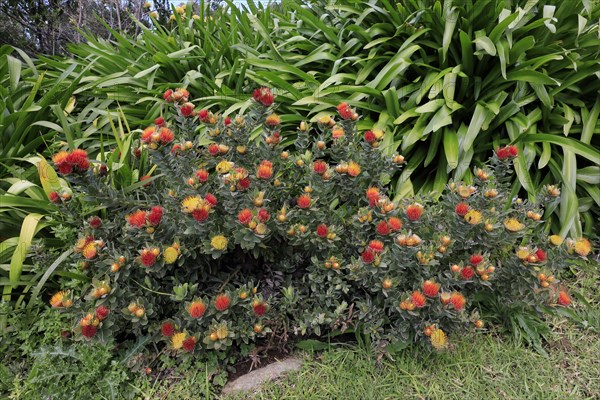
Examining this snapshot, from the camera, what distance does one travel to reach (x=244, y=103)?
2270 mm

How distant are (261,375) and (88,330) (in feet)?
1.86

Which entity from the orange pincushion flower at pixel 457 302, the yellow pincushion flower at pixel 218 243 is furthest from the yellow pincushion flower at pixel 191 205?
the orange pincushion flower at pixel 457 302

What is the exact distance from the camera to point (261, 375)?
136cm

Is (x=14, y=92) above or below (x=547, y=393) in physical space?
above

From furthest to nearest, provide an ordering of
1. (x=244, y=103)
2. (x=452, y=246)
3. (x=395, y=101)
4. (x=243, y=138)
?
(x=244, y=103) → (x=395, y=101) → (x=243, y=138) → (x=452, y=246)

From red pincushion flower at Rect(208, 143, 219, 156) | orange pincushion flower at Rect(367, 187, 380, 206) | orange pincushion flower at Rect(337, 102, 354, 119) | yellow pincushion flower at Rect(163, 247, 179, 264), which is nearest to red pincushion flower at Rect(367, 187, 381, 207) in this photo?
orange pincushion flower at Rect(367, 187, 380, 206)

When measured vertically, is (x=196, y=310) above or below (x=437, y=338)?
above

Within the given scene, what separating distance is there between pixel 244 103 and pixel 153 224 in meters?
1.22

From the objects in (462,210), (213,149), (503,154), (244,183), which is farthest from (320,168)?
(503,154)

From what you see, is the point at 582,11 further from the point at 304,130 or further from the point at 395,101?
the point at 304,130

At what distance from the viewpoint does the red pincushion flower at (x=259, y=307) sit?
4.08 ft

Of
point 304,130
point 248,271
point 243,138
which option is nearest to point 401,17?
point 304,130

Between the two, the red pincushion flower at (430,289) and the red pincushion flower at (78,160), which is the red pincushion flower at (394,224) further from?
the red pincushion flower at (78,160)

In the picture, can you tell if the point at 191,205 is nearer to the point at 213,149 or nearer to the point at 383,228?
the point at 213,149
